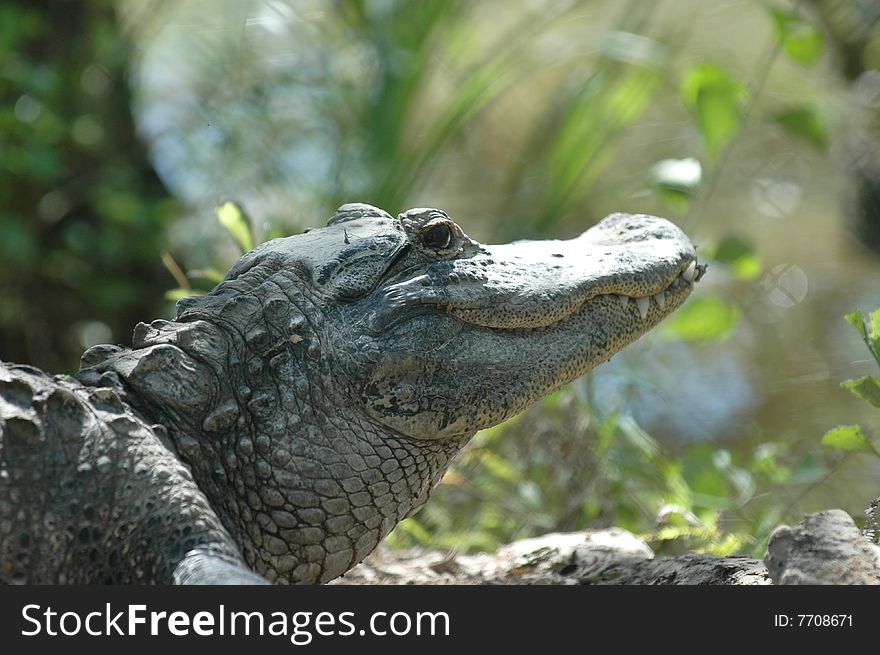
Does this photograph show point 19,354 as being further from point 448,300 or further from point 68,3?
point 448,300

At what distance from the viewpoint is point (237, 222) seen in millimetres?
3578

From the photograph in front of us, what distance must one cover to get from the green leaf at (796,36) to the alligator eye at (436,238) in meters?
1.98

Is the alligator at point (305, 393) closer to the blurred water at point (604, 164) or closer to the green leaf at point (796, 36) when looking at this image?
the green leaf at point (796, 36)

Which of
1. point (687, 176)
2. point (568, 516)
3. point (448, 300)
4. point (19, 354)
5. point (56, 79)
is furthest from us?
point (19, 354)

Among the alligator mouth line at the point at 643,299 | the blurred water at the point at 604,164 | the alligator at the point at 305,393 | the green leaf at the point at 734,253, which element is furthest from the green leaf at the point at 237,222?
the green leaf at the point at 734,253

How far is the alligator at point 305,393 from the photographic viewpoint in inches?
87.3

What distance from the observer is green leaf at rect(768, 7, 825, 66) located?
154 inches

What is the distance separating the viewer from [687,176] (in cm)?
396

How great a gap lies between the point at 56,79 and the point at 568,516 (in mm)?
4029

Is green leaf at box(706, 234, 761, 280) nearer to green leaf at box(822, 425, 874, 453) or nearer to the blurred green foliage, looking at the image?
green leaf at box(822, 425, 874, 453)

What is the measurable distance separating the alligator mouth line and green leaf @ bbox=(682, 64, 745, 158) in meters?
1.30

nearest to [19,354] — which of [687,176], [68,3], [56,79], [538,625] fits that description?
[56,79]

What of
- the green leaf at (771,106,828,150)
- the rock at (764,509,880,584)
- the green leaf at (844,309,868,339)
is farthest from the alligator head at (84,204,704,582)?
the green leaf at (771,106,828,150)

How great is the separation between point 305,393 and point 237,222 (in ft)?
4.04
